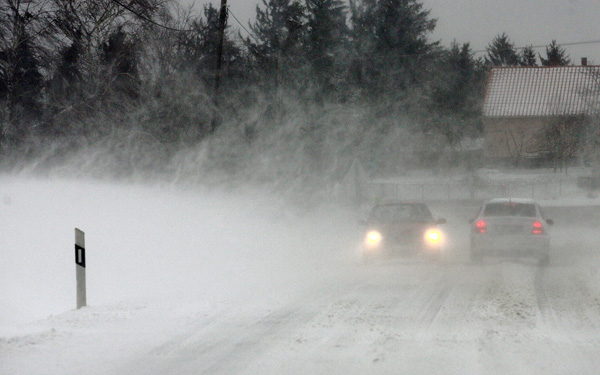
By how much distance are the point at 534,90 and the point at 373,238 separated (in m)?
55.4

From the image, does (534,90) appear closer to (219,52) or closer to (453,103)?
(453,103)

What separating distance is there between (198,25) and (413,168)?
21.3 metres

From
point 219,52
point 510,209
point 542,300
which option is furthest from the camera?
point 219,52

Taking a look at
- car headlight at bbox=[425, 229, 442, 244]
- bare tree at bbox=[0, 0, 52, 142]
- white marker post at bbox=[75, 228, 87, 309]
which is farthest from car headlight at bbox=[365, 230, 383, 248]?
bare tree at bbox=[0, 0, 52, 142]

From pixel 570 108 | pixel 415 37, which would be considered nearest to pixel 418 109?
pixel 415 37

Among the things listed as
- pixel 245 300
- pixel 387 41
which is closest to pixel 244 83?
pixel 387 41

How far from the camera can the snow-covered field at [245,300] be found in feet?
24.3

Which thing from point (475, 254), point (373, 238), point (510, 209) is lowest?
point (475, 254)

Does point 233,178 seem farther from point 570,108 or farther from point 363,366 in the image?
point 570,108

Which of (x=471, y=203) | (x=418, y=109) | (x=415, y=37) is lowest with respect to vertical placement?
(x=471, y=203)

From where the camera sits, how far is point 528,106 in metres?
67.0

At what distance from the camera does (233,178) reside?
3009cm

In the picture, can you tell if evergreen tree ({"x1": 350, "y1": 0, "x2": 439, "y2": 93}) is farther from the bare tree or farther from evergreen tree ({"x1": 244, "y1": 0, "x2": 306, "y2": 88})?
the bare tree

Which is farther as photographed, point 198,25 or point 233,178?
point 198,25
